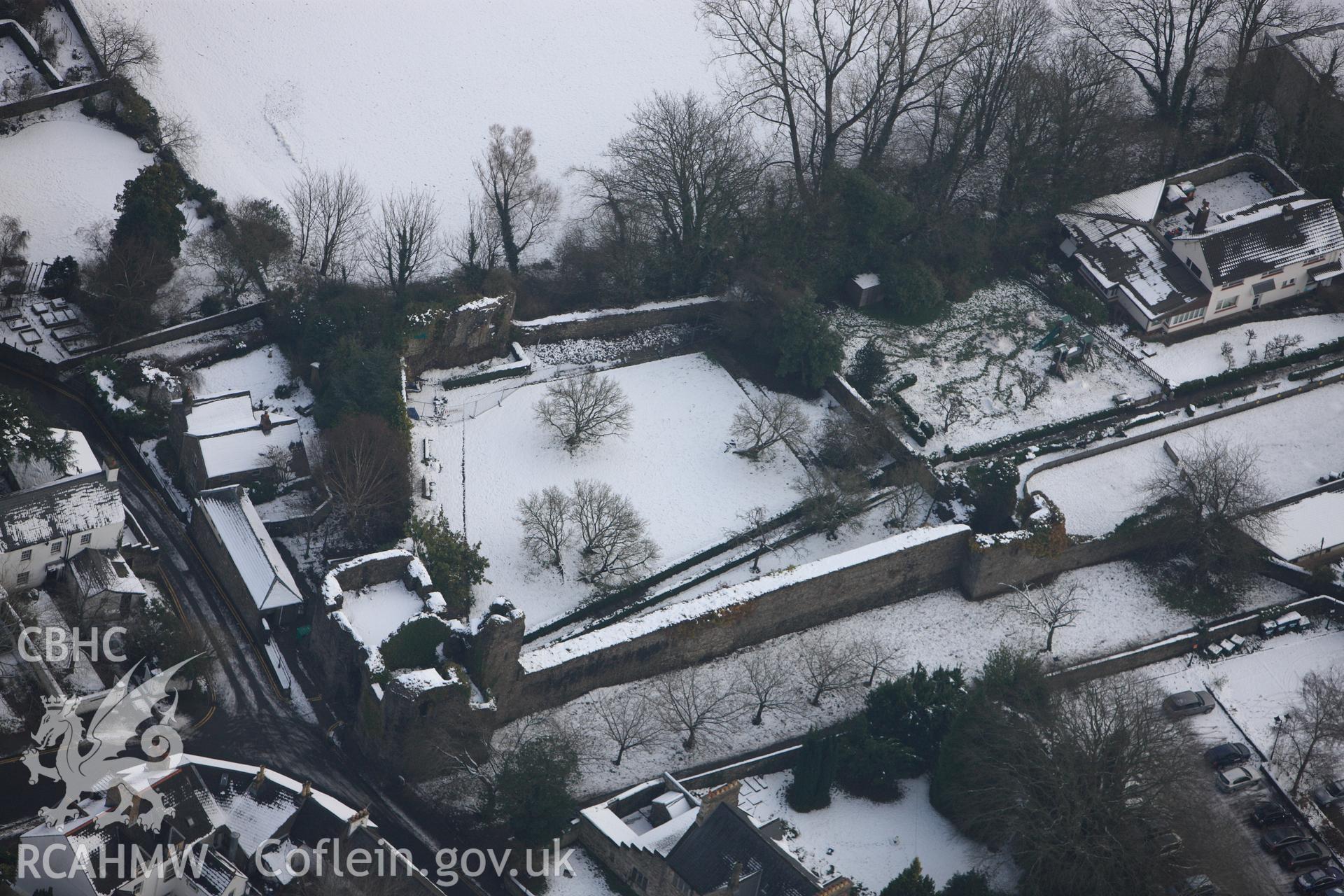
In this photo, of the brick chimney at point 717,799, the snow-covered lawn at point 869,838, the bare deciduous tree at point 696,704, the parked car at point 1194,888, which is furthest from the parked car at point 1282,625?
the brick chimney at point 717,799

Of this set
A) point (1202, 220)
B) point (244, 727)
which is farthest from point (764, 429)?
point (244, 727)

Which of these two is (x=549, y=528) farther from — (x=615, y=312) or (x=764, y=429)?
(x=615, y=312)

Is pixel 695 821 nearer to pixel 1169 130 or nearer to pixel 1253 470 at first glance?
pixel 1253 470

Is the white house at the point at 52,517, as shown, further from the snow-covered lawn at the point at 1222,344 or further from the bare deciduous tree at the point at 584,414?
the snow-covered lawn at the point at 1222,344

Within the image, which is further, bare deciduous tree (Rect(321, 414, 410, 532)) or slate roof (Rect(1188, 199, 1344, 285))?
slate roof (Rect(1188, 199, 1344, 285))

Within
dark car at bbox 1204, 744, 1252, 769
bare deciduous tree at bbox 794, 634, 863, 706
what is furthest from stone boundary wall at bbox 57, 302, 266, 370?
dark car at bbox 1204, 744, 1252, 769

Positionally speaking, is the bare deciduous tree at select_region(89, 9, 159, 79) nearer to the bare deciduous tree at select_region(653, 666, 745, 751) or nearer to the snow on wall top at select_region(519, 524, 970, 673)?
the snow on wall top at select_region(519, 524, 970, 673)
